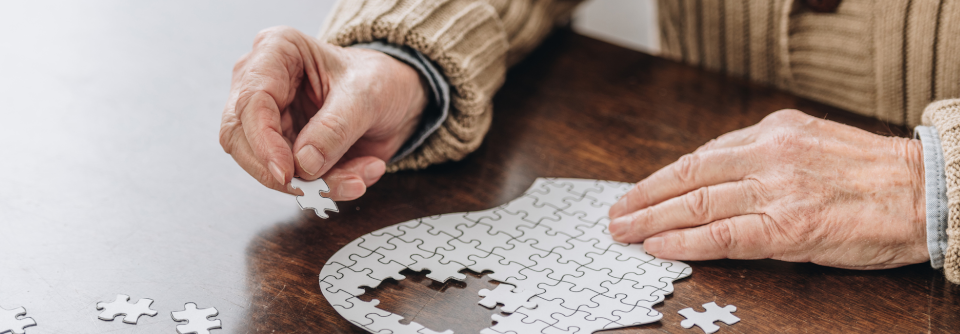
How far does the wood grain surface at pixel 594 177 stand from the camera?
3.12 ft

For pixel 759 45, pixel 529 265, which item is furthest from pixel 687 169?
pixel 759 45

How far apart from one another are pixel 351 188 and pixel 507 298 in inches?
12.3

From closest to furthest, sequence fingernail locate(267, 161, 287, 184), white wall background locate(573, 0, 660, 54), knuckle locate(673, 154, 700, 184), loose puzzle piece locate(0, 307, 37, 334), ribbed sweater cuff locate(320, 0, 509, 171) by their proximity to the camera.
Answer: loose puzzle piece locate(0, 307, 37, 334), fingernail locate(267, 161, 287, 184), knuckle locate(673, 154, 700, 184), ribbed sweater cuff locate(320, 0, 509, 171), white wall background locate(573, 0, 660, 54)

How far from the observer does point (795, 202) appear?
40.9 inches

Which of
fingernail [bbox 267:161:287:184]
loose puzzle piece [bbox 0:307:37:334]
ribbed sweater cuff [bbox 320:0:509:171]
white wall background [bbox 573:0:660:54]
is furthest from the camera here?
white wall background [bbox 573:0:660:54]

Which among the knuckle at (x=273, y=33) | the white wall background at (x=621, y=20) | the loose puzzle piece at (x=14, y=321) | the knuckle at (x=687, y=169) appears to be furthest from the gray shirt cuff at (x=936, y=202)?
the white wall background at (x=621, y=20)

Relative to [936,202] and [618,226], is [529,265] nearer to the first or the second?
[618,226]

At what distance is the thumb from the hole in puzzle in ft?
0.68

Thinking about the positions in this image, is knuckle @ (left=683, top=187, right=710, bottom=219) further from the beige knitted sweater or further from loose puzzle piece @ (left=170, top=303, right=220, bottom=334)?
loose puzzle piece @ (left=170, top=303, right=220, bottom=334)

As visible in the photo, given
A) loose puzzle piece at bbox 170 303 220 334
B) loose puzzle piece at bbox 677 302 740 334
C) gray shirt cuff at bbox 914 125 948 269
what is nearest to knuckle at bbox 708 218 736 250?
loose puzzle piece at bbox 677 302 740 334

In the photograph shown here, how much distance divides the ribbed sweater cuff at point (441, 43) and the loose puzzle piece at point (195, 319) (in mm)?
475

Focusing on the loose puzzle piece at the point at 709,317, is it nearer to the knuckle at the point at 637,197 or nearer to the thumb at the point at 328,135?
the knuckle at the point at 637,197

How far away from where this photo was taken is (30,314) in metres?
0.93

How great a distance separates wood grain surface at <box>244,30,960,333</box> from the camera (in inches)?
37.4
